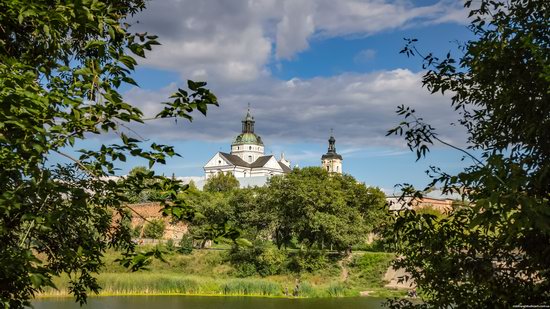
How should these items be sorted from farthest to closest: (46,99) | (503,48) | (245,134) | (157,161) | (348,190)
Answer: (245,134), (348,190), (503,48), (157,161), (46,99)

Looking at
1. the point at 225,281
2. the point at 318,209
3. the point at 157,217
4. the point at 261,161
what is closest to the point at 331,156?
the point at 261,161

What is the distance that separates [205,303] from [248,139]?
86.7 m

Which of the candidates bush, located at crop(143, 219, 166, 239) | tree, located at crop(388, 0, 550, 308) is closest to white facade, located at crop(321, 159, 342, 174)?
bush, located at crop(143, 219, 166, 239)

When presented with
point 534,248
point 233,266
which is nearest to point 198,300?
point 233,266

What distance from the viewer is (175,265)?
116ft

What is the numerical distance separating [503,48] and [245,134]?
108 metres

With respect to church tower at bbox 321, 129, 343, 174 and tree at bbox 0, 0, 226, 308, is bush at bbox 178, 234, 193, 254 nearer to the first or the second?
tree at bbox 0, 0, 226, 308

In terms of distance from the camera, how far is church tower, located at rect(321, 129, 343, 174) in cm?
10212

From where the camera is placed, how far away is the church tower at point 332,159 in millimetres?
102125

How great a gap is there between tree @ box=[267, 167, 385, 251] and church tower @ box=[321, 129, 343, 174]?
62.0m

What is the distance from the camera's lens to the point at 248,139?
110 metres

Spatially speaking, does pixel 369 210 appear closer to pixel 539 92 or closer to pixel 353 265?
pixel 353 265

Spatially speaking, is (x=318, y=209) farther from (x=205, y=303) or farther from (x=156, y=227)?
(x=156, y=227)

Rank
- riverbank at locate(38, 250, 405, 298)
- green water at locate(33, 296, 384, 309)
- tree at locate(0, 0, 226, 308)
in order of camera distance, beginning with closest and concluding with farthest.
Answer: tree at locate(0, 0, 226, 308)
green water at locate(33, 296, 384, 309)
riverbank at locate(38, 250, 405, 298)
